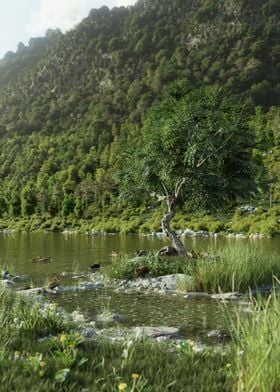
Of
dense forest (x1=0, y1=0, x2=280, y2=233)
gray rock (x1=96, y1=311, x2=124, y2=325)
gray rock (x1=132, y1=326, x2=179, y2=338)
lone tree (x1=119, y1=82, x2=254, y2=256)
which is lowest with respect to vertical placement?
gray rock (x1=96, y1=311, x2=124, y2=325)

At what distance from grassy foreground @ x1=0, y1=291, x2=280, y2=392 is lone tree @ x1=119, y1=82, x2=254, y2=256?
15.4 metres

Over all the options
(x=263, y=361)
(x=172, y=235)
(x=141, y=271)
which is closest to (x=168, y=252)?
(x=172, y=235)

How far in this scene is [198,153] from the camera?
22.5 m

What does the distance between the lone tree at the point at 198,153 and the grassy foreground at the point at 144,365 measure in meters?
15.4

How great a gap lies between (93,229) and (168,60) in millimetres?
121046

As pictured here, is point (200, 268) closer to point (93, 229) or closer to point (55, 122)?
point (93, 229)

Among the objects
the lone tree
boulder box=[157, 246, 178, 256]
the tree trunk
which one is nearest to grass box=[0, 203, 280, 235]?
boulder box=[157, 246, 178, 256]

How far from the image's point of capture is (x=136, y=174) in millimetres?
24844

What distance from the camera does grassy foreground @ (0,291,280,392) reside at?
514 cm

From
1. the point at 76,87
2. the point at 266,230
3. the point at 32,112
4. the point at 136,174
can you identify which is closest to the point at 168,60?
the point at 76,87

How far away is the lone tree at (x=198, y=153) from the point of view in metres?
22.6

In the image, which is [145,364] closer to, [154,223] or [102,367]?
[102,367]

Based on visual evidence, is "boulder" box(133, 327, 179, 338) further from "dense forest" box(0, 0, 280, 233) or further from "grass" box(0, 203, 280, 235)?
"dense forest" box(0, 0, 280, 233)

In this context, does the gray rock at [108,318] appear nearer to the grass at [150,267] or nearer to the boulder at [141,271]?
the grass at [150,267]
